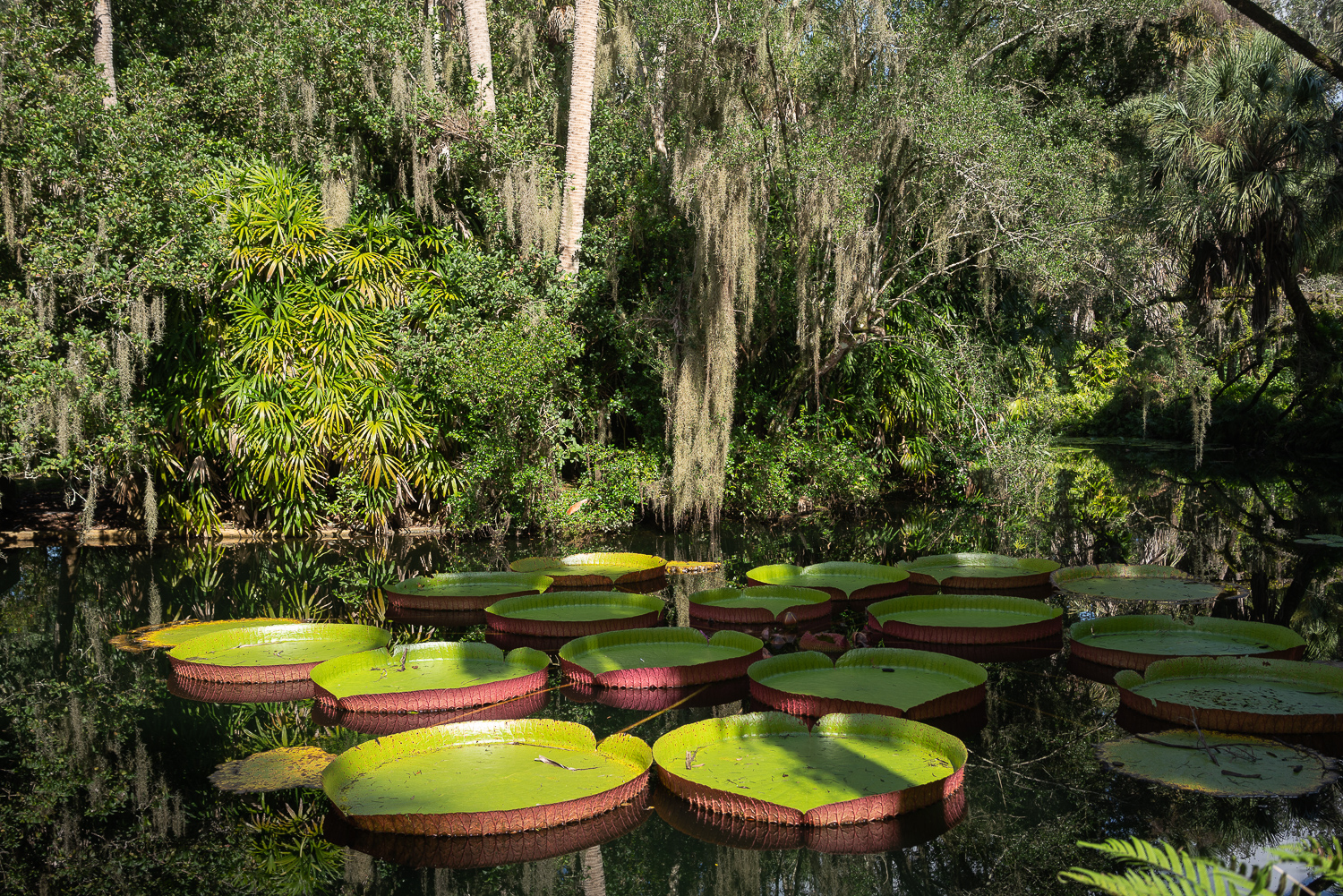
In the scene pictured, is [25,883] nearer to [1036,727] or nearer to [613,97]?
[1036,727]

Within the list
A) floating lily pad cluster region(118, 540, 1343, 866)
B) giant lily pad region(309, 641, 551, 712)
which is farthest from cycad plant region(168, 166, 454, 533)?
giant lily pad region(309, 641, 551, 712)

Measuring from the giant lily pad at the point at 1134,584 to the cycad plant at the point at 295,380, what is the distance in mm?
6800

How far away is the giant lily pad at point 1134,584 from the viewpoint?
7.36 meters

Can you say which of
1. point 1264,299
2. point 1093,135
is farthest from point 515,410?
point 1264,299

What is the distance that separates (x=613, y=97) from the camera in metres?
14.1

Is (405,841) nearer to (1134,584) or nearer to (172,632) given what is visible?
(172,632)

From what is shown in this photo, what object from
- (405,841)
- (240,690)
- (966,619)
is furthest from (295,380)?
(405,841)

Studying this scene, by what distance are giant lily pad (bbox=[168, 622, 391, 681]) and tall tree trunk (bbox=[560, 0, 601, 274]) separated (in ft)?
20.9

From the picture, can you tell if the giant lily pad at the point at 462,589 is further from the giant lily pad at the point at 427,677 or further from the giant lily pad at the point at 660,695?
the giant lily pad at the point at 660,695

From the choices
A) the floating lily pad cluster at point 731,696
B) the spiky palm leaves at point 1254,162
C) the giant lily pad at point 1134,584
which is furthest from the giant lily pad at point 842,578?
the spiky palm leaves at point 1254,162

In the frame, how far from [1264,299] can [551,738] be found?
47.5 feet

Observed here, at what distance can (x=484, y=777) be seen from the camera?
13.0 feet

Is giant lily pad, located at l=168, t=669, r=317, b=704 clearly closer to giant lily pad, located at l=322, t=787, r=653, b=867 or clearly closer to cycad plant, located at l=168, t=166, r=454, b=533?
giant lily pad, located at l=322, t=787, r=653, b=867

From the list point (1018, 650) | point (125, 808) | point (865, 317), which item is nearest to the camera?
point (125, 808)
